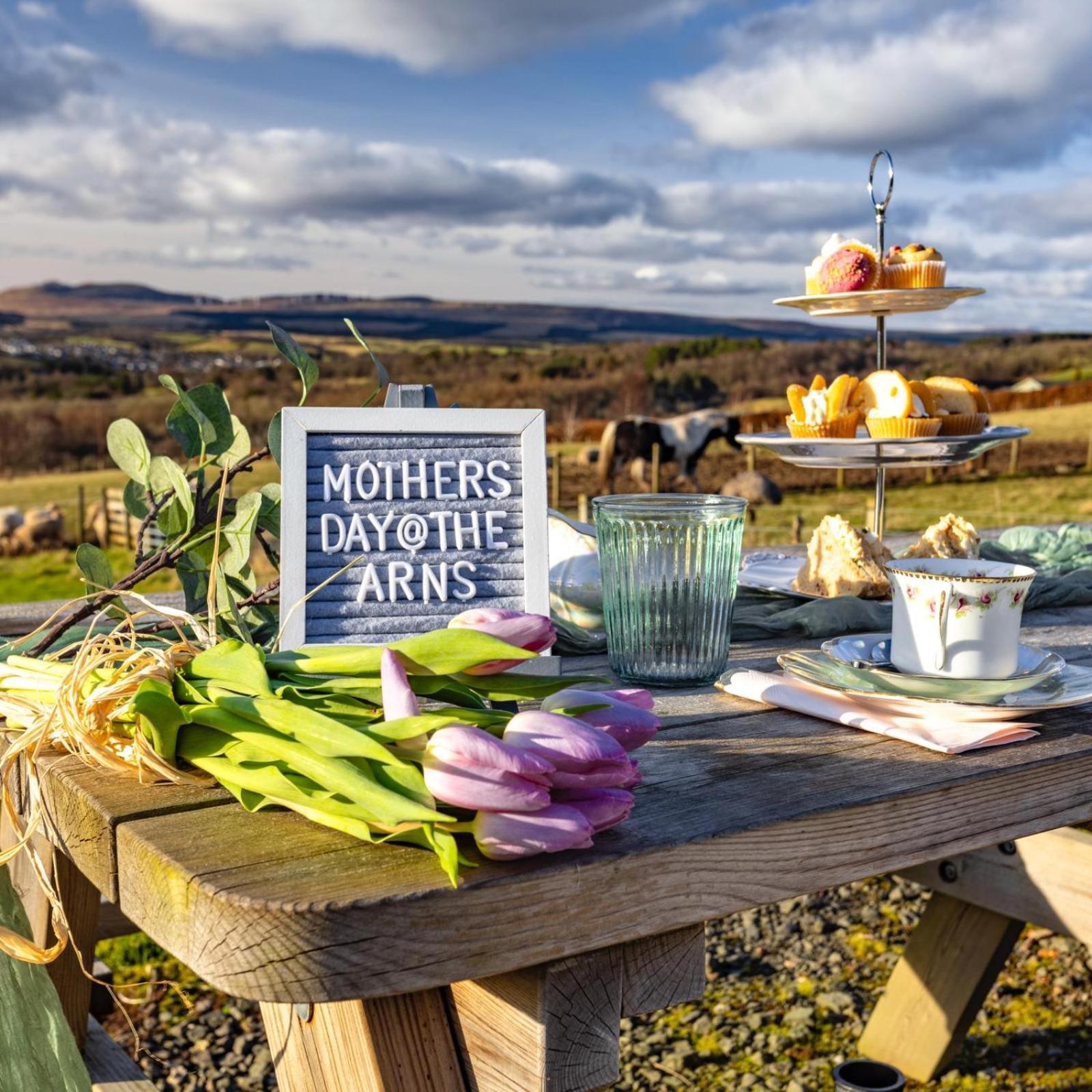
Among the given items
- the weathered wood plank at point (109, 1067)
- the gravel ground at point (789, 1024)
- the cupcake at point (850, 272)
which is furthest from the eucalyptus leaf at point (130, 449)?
the gravel ground at point (789, 1024)

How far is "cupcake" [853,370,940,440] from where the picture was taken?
2.18 metres

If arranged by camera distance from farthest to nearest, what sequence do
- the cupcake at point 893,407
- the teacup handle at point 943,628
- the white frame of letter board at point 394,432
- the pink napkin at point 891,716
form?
the cupcake at point 893,407 < the white frame of letter board at point 394,432 < the teacup handle at point 943,628 < the pink napkin at point 891,716

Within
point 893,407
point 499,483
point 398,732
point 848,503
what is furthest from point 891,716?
point 848,503

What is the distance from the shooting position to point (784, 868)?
0.93 metres

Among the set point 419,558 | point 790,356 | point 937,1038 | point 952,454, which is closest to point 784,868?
point 419,558

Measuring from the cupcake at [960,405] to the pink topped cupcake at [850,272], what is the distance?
9.4 inches

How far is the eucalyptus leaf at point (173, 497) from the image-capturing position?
4.67 ft

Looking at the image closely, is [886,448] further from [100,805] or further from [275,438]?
[100,805]

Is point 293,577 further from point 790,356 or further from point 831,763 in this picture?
point 790,356

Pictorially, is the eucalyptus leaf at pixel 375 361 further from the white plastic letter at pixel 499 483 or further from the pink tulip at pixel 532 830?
the pink tulip at pixel 532 830

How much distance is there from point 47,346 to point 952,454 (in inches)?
1482

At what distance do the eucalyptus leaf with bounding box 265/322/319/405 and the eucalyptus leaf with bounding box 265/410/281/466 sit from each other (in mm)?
57

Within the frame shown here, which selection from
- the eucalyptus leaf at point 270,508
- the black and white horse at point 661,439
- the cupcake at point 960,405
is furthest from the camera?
the black and white horse at point 661,439

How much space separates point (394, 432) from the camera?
143 centimetres
